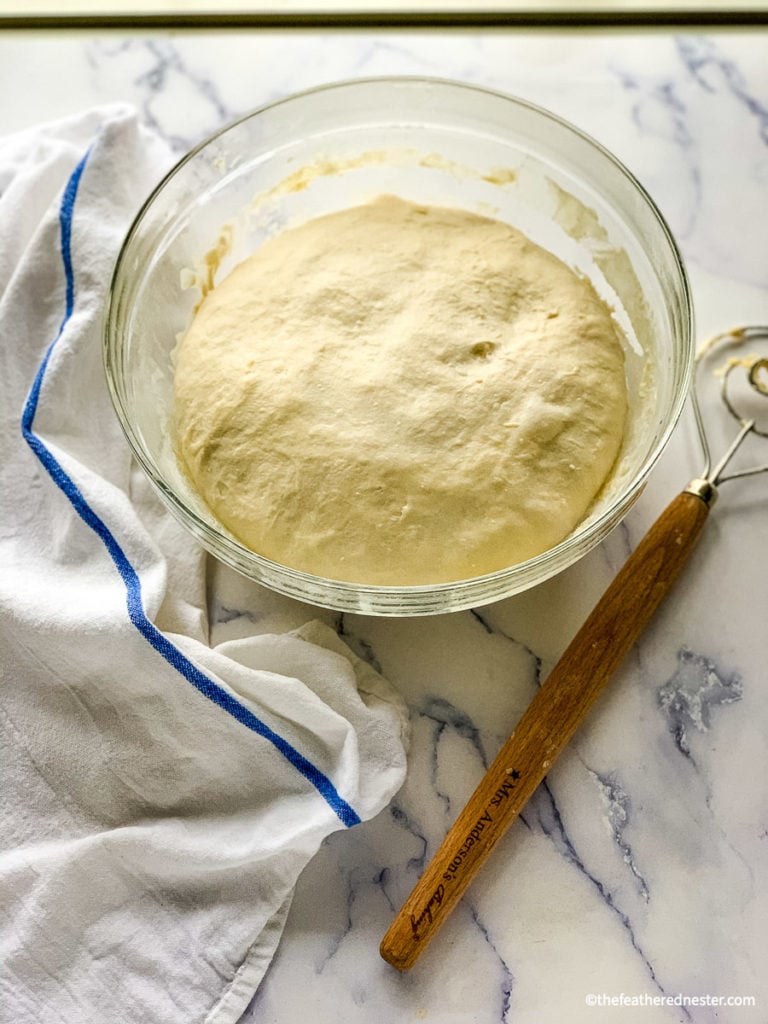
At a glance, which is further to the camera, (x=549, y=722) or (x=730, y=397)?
(x=730, y=397)

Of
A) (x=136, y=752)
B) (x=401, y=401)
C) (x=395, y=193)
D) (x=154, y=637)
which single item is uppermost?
(x=395, y=193)

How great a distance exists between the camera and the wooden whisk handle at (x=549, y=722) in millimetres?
892

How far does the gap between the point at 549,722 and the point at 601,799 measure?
0.32 ft

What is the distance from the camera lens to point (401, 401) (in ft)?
3.13

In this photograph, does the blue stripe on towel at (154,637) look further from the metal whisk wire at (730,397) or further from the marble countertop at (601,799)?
the metal whisk wire at (730,397)

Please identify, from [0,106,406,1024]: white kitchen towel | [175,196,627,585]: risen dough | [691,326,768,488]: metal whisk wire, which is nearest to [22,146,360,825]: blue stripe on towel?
[0,106,406,1024]: white kitchen towel

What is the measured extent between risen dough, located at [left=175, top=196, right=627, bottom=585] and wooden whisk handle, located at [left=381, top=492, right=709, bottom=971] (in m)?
0.09

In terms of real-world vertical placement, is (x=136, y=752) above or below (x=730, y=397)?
below

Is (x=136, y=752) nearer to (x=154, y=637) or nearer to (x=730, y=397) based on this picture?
(x=154, y=637)

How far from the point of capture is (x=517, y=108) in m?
1.10

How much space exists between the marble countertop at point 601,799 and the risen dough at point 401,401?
12 cm

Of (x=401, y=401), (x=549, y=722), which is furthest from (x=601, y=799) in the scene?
(x=401, y=401)

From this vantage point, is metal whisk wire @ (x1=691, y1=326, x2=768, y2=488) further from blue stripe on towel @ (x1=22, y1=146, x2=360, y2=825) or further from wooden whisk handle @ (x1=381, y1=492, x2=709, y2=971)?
blue stripe on towel @ (x1=22, y1=146, x2=360, y2=825)

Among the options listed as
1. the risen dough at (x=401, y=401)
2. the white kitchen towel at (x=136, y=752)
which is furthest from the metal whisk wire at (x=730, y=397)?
the white kitchen towel at (x=136, y=752)
